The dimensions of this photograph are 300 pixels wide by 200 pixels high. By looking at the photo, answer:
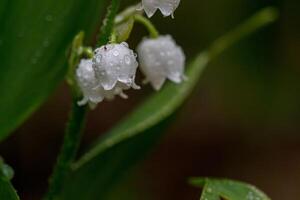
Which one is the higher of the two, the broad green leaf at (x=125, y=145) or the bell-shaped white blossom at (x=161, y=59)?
the bell-shaped white blossom at (x=161, y=59)

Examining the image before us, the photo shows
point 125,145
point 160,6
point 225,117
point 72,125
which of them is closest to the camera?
point 160,6

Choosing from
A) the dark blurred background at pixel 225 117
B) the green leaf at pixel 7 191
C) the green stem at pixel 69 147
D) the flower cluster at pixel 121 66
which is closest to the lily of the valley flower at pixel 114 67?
the flower cluster at pixel 121 66

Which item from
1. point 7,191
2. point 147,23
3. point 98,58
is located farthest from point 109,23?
point 7,191

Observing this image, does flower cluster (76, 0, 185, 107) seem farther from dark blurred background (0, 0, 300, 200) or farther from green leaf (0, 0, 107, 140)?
dark blurred background (0, 0, 300, 200)

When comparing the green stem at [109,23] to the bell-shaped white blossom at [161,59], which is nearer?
the green stem at [109,23]

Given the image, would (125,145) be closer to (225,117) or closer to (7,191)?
(7,191)

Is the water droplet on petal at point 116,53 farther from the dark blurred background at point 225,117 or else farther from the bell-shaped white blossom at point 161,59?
the dark blurred background at point 225,117

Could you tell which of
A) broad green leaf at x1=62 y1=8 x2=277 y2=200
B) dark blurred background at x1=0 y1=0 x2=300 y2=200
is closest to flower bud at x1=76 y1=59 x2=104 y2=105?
broad green leaf at x1=62 y1=8 x2=277 y2=200
